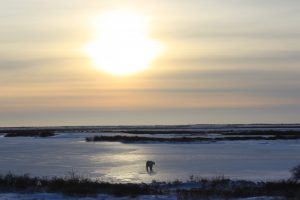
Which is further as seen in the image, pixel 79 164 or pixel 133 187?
pixel 79 164

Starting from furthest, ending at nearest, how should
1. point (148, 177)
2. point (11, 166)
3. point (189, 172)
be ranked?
point (11, 166)
point (189, 172)
point (148, 177)

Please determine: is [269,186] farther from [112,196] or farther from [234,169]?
[234,169]

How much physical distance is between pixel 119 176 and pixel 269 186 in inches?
281

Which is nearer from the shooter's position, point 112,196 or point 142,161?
point 112,196

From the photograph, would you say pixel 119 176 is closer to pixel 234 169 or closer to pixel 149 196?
pixel 234 169

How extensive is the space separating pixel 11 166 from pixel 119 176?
7.30 meters

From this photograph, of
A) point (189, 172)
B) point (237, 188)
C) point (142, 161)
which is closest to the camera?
point (237, 188)

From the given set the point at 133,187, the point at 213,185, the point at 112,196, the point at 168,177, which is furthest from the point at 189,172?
the point at 112,196

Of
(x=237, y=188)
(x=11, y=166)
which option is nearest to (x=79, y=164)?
(x=11, y=166)

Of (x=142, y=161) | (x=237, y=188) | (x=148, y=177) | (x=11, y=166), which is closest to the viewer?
(x=237, y=188)

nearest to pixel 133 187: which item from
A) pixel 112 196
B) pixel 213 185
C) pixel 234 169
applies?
pixel 112 196

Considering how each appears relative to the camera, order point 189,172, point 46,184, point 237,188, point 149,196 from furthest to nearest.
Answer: point 189,172 < point 46,184 < point 237,188 < point 149,196

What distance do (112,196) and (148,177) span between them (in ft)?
21.1

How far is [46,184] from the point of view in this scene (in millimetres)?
17984
